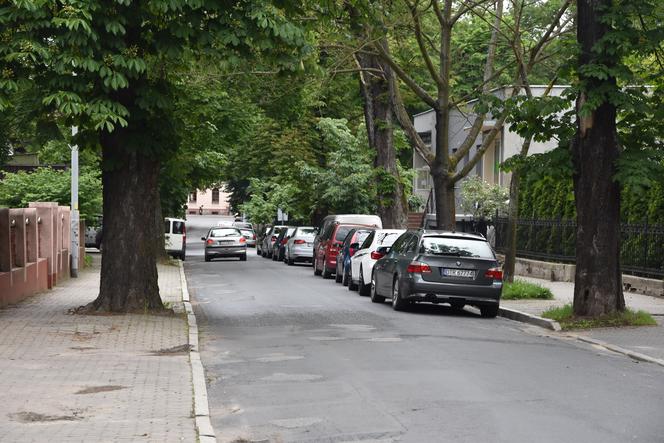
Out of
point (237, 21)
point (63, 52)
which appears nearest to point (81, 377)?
point (63, 52)

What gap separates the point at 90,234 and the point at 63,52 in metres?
41.8

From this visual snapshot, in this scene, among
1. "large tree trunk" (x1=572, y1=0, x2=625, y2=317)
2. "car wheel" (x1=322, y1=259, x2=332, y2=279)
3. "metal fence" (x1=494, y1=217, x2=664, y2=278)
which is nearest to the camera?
"large tree trunk" (x1=572, y1=0, x2=625, y2=317)

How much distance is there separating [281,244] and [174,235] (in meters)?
5.12

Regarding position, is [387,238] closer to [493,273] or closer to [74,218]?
[493,273]

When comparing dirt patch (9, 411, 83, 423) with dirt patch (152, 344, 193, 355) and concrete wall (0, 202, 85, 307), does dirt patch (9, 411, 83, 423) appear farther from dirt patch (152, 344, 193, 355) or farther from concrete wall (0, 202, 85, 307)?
concrete wall (0, 202, 85, 307)

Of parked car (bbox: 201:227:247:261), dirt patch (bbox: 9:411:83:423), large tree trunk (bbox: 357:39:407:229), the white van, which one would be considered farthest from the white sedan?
the white van

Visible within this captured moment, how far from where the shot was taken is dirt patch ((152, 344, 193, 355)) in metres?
13.8

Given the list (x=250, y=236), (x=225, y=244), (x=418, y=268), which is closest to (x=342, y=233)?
(x=418, y=268)

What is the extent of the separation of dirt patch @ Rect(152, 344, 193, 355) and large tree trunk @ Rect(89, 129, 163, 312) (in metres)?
4.60

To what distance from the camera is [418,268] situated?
20.4 metres

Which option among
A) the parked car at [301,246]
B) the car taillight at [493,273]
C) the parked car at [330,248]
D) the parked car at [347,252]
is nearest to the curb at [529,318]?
the car taillight at [493,273]

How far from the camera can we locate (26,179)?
38031 mm

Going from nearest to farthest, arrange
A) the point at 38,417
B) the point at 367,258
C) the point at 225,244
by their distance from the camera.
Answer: the point at 38,417 < the point at 367,258 < the point at 225,244

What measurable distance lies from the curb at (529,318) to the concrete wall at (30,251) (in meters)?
9.10
